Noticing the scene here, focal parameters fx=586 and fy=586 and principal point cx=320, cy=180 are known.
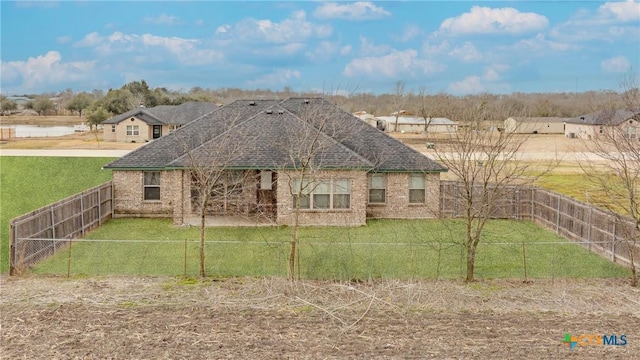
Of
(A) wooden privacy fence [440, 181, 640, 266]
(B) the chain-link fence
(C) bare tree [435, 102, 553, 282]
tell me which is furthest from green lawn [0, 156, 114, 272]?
(A) wooden privacy fence [440, 181, 640, 266]

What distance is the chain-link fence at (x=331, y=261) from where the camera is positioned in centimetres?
1598

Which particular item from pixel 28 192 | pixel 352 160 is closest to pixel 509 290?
pixel 352 160

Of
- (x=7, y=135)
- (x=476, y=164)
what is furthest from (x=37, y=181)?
(x=7, y=135)

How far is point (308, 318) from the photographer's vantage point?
492 inches

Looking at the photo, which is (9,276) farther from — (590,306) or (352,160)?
(590,306)

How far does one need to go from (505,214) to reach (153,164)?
15.3m

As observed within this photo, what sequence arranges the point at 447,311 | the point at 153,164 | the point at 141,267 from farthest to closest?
1. the point at 153,164
2. the point at 141,267
3. the point at 447,311

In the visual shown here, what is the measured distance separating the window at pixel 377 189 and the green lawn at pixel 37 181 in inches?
544

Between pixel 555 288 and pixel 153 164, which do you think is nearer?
pixel 555 288

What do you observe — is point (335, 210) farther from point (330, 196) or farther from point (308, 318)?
point (308, 318)

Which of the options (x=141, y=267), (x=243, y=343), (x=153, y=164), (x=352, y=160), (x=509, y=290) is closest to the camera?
(x=243, y=343)

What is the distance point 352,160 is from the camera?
23.1m

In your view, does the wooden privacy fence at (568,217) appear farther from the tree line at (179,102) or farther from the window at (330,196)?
the tree line at (179,102)

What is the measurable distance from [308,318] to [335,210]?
10.7m
